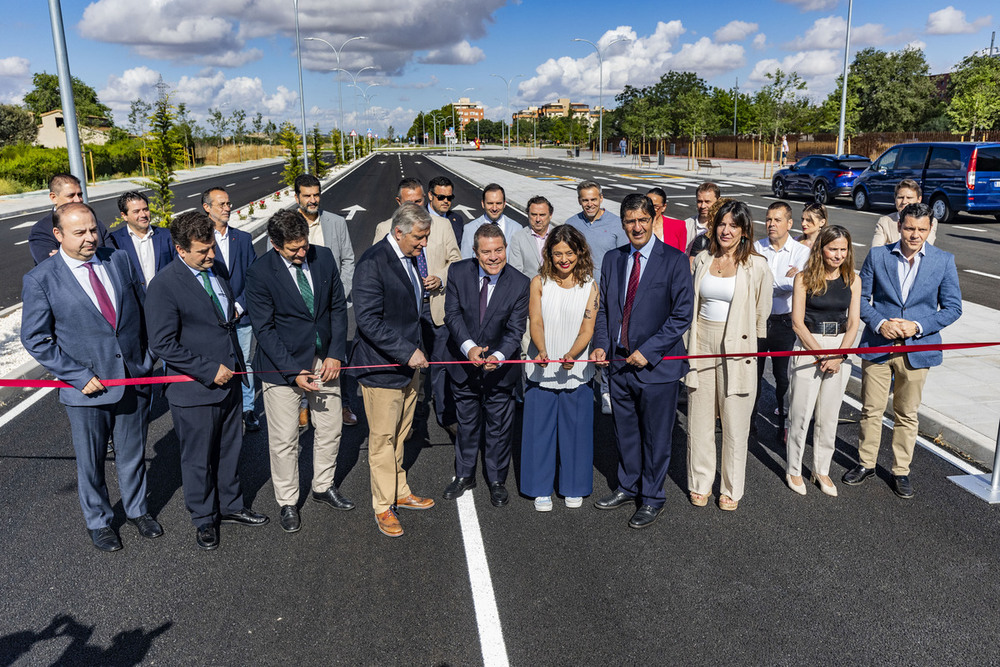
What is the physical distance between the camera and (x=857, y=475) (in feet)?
17.2

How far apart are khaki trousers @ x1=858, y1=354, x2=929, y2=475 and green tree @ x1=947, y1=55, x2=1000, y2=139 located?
40330 mm

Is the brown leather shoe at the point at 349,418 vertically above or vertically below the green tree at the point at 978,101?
below

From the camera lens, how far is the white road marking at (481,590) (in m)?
3.47

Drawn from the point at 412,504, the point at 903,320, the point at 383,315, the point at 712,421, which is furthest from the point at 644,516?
the point at 903,320

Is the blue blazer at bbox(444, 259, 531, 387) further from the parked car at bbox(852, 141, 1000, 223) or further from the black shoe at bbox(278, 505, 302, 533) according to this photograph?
the parked car at bbox(852, 141, 1000, 223)

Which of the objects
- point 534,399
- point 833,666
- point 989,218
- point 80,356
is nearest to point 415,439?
point 534,399

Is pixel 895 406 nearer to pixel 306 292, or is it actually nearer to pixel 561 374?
pixel 561 374

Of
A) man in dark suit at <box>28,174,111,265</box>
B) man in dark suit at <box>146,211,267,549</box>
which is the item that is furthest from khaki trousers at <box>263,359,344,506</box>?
man in dark suit at <box>28,174,111,265</box>

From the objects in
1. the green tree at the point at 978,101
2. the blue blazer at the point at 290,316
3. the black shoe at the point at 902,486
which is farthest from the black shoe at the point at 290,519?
the green tree at the point at 978,101

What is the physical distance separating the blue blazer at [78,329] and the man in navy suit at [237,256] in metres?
1.48

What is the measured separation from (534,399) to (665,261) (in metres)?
1.25

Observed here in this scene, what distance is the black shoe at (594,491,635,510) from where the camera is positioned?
4.93 meters

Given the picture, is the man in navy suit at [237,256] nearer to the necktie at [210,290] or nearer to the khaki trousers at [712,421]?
the necktie at [210,290]

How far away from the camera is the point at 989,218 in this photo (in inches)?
808
